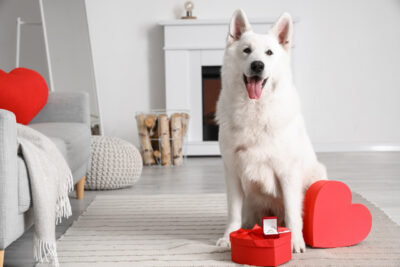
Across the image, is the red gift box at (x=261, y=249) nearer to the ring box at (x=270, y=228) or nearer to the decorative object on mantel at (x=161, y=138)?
the ring box at (x=270, y=228)


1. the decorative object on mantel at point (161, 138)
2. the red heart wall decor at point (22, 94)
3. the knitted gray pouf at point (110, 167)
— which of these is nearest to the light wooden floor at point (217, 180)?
the knitted gray pouf at point (110, 167)

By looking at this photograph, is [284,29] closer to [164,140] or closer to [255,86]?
[255,86]

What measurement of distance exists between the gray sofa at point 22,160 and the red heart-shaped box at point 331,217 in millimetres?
1065

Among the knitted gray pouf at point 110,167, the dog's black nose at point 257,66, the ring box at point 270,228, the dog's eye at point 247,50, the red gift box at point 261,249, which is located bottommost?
the knitted gray pouf at point 110,167

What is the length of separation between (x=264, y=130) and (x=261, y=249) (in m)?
0.47

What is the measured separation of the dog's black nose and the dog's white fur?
17mm

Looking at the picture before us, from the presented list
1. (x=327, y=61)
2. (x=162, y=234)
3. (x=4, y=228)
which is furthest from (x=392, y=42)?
(x=4, y=228)

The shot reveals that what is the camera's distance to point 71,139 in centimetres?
239

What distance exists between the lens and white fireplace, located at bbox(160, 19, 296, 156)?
4.93 meters

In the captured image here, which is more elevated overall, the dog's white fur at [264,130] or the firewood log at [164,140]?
the dog's white fur at [264,130]

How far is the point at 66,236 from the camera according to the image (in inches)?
79.5

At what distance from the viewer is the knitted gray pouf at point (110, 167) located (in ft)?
10.3

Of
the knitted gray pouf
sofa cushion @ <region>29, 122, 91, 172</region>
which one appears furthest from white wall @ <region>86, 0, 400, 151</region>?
sofa cushion @ <region>29, 122, 91, 172</region>

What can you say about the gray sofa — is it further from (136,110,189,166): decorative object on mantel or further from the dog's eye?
(136,110,189,166): decorative object on mantel
